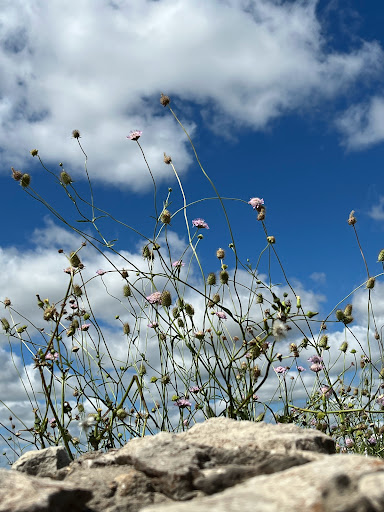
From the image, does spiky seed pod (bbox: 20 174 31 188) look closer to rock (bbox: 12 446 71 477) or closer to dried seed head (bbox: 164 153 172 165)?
dried seed head (bbox: 164 153 172 165)

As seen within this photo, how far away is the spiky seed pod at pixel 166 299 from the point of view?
442cm

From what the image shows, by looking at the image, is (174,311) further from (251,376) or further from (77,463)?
(77,463)

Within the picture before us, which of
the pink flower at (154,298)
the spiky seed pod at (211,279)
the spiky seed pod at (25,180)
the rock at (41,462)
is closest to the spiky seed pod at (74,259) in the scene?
the pink flower at (154,298)

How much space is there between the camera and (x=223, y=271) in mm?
4488

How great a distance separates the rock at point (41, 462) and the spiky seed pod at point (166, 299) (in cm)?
188

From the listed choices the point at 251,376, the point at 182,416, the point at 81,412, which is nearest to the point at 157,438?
the point at 251,376

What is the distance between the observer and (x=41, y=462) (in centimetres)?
264

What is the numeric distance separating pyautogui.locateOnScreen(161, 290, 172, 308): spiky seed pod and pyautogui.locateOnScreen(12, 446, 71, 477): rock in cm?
188

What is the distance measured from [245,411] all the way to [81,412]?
175 centimetres

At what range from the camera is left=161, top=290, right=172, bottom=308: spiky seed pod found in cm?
442

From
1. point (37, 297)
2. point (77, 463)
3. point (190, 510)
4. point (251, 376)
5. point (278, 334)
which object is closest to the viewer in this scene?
point (190, 510)

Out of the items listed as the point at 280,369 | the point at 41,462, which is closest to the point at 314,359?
the point at 280,369

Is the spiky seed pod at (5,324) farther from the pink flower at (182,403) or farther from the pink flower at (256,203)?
the pink flower at (256,203)

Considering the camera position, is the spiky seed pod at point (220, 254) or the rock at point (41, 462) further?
the spiky seed pod at point (220, 254)
